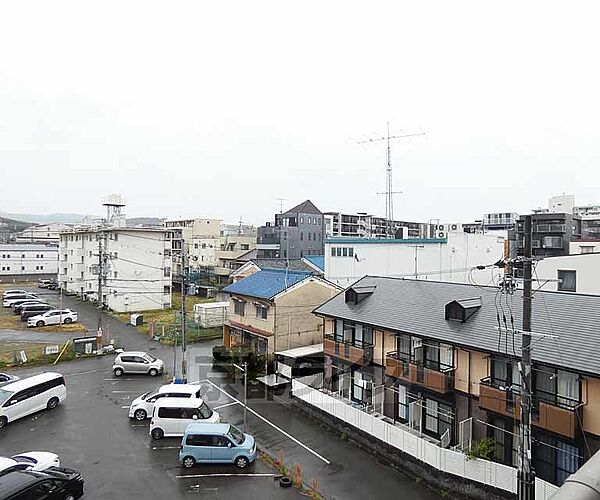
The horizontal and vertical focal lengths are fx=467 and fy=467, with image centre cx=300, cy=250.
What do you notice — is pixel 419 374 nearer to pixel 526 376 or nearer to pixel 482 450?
pixel 482 450

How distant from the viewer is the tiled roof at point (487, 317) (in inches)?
449

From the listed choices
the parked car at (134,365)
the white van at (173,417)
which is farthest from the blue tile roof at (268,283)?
the white van at (173,417)

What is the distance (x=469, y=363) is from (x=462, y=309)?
1.67 meters

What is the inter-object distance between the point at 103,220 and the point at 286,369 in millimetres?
32735

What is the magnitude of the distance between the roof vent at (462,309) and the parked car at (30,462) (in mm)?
12092

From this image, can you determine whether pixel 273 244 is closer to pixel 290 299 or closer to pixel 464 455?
pixel 290 299

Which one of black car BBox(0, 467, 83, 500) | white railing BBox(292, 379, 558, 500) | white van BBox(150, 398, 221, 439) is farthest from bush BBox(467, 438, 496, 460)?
black car BBox(0, 467, 83, 500)

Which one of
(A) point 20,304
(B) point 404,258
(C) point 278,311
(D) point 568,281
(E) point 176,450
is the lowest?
(E) point 176,450

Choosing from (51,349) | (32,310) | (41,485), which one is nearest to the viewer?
(41,485)

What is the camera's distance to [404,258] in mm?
31188

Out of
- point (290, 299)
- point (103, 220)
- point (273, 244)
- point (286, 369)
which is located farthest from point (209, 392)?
point (273, 244)

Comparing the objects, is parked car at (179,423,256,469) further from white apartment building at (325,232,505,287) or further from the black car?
white apartment building at (325,232,505,287)

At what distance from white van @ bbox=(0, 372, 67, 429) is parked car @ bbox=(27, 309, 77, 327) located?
53.2ft

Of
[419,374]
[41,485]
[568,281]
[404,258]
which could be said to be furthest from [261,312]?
[568,281]
